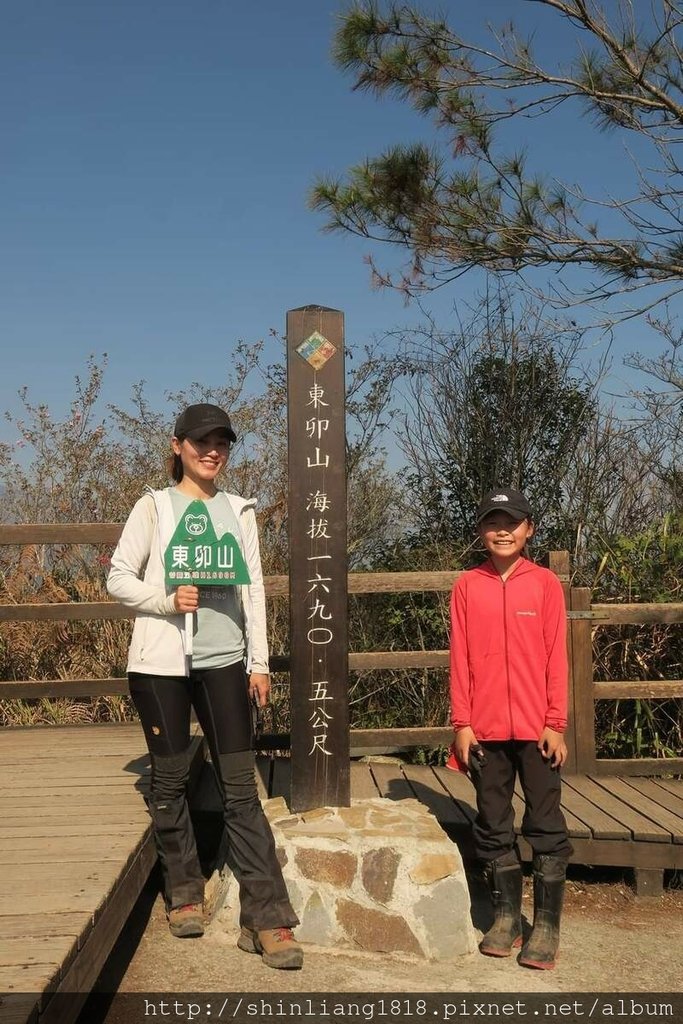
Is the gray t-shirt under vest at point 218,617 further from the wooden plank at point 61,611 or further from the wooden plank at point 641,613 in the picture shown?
the wooden plank at point 641,613

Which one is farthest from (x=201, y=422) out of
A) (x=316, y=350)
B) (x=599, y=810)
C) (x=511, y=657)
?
(x=599, y=810)

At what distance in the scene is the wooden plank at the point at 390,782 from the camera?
15.8 feet

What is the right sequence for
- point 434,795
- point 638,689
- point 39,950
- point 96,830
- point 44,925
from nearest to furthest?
point 39,950 → point 44,925 → point 96,830 → point 434,795 → point 638,689

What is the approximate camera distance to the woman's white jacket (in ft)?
11.4

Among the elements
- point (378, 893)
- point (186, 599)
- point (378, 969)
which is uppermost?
point (186, 599)

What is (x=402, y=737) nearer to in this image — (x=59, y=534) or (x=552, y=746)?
(x=552, y=746)

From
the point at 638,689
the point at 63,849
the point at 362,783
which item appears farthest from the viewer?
the point at 638,689

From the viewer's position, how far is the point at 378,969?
3592mm

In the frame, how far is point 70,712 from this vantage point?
654 cm

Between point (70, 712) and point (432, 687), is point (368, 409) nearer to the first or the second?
point (432, 687)

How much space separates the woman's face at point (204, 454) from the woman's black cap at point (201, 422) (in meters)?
0.02

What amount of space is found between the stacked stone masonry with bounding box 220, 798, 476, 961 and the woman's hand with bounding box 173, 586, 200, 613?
1105 millimetres

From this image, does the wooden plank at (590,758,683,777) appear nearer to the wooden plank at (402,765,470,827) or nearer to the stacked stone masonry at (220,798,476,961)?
the wooden plank at (402,765,470,827)

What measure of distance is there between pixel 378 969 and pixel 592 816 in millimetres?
1419
